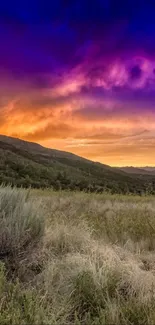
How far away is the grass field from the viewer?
134 inches

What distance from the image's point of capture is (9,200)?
6.25 meters

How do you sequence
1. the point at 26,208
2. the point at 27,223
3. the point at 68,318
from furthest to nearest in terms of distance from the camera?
the point at 26,208
the point at 27,223
the point at 68,318

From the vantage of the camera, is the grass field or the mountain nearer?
the grass field

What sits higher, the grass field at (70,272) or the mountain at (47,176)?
the mountain at (47,176)

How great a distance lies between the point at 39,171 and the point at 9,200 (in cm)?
4090

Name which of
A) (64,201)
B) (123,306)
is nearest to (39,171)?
(64,201)

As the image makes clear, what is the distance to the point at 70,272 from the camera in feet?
14.7

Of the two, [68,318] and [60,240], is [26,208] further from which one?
[68,318]

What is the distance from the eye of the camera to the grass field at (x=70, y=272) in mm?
3408

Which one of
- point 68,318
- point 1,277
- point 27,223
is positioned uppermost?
point 27,223

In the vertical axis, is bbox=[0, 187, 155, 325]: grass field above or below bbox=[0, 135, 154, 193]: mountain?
below

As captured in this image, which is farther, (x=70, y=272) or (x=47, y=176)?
(x=47, y=176)

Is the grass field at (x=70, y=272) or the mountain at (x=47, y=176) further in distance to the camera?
the mountain at (x=47, y=176)

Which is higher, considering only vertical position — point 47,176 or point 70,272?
point 47,176
